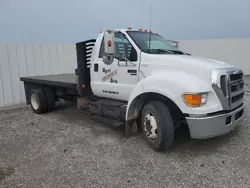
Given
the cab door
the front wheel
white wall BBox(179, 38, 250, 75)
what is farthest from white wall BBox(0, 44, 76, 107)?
white wall BBox(179, 38, 250, 75)

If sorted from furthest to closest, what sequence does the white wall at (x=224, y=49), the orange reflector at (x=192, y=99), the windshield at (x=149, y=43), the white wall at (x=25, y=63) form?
the white wall at (x=224, y=49) < the white wall at (x=25, y=63) < the windshield at (x=149, y=43) < the orange reflector at (x=192, y=99)

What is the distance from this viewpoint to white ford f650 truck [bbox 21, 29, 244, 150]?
3182mm

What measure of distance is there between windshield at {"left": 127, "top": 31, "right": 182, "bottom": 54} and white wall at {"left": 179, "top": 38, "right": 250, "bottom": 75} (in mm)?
9490

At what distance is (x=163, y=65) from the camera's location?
3.65 metres

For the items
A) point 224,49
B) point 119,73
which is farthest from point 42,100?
point 224,49

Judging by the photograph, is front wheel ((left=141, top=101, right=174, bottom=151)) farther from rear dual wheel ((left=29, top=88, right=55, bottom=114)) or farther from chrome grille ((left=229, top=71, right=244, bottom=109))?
rear dual wheel ((left=29, top=88, right=55, bottom=114))

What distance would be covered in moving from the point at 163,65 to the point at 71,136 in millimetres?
2478

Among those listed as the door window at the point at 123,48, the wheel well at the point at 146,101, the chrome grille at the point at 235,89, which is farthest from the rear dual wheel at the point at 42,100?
the chrome grille at the point at 235,89

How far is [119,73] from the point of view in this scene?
169 inches

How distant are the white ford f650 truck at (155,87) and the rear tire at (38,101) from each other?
139cm

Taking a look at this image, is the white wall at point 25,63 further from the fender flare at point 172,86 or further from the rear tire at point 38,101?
the fender flare at point 172,86

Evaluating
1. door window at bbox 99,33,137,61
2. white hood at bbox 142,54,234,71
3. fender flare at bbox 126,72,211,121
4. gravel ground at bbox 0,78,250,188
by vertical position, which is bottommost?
gravel ground at bbox 0,78,250,188

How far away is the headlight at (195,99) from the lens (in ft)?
10.2

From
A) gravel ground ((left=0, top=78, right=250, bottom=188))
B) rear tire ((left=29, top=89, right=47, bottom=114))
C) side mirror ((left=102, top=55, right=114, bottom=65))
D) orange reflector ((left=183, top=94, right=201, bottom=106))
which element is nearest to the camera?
gravel ground ((left=0, top=78, right=250, bottom=188))
